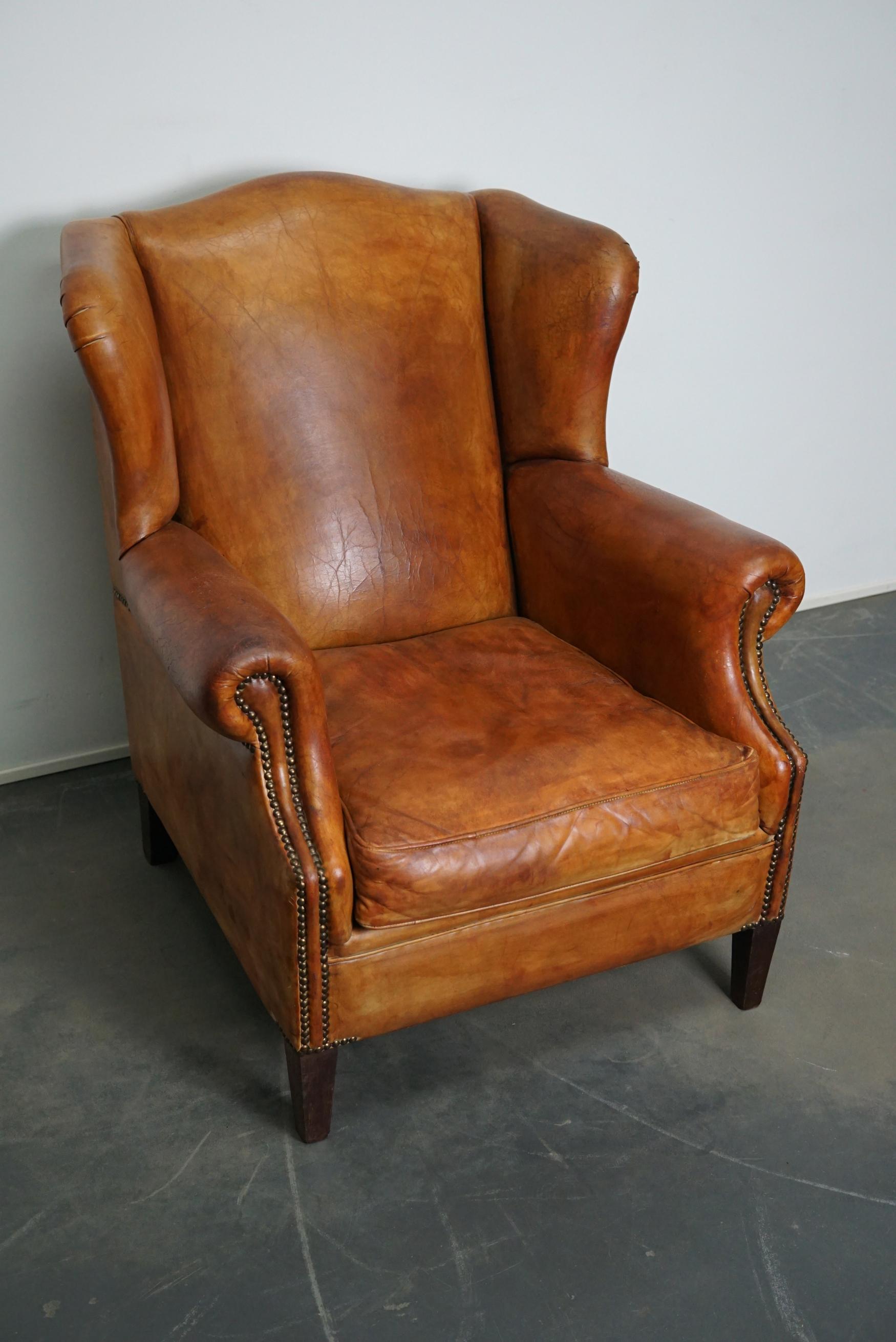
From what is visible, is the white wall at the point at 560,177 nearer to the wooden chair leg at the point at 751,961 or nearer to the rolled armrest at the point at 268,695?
the rolled armrest at the point at 268,695

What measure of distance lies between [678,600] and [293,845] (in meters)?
0.67

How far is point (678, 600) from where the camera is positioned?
1.73m

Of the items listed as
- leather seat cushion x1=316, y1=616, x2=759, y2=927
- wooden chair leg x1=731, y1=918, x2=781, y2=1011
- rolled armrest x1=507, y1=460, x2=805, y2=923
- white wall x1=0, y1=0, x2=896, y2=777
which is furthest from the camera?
white wall x1=0, y1=0, x2=896, y2=777

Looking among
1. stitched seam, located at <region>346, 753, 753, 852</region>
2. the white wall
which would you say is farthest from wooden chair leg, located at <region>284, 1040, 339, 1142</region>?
the white wall

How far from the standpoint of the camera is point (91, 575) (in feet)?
7.68

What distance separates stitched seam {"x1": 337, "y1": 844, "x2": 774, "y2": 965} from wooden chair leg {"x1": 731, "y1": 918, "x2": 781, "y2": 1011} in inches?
7.0

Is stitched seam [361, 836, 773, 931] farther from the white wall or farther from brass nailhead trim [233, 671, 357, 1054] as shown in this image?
the white wall

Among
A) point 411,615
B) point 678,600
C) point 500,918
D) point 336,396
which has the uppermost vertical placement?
point 336,396

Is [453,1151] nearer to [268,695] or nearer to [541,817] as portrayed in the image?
[541,817]

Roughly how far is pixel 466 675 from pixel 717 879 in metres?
0.47

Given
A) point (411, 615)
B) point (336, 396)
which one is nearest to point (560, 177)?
point (336, 396)

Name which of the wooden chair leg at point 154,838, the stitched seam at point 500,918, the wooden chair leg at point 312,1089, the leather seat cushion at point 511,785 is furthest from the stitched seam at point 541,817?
the wooden chair leg at point 154,838

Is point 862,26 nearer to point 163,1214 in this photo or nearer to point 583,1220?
point 583,1220

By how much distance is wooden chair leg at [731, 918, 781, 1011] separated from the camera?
70.3 inches
